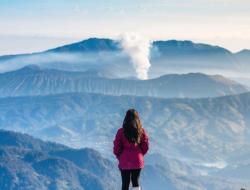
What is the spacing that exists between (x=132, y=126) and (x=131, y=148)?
116 centimetres

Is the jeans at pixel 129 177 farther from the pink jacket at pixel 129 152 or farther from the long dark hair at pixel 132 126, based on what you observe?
the long dark hair at pixel 132 126

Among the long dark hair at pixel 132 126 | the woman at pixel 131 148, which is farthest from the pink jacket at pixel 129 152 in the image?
the long dark hair at pixel 132 126

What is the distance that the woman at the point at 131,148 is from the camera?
32.2 metres

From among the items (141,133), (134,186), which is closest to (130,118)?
(141,133)

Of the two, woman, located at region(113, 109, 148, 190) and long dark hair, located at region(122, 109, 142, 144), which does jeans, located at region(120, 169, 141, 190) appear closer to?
woman, located at region(113, 109, 148, 190)

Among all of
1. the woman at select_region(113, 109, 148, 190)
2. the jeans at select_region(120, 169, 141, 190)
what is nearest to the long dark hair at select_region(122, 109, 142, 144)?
the woman at select_region(113, 109, 148, 190)

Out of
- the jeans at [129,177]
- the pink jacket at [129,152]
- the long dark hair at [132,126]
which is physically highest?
the long dark hair at [132,126]

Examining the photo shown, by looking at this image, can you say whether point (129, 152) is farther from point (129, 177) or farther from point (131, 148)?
point (129, 177)

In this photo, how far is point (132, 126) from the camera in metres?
32.2

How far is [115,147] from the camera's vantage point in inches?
1277

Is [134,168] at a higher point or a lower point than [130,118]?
lower

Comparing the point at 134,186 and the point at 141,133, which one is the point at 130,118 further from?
the point at 134,186

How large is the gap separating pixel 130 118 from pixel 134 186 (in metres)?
3.16

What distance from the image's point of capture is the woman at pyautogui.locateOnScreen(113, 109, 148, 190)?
32250mm
